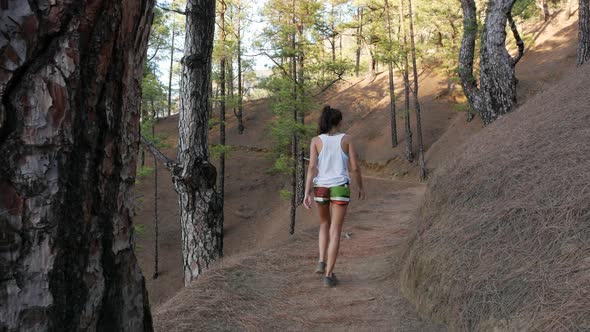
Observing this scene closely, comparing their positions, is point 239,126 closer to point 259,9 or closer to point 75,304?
point 259,9

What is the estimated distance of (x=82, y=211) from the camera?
1.57 m

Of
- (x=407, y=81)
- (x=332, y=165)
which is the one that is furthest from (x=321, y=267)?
(x=407, y=81)

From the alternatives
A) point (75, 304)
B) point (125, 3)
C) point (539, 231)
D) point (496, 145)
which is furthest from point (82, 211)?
point (496, 145)

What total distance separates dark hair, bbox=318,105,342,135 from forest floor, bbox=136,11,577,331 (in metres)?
1.77

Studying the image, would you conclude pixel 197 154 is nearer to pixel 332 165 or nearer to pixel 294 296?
pixel 332 165

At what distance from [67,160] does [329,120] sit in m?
3.59

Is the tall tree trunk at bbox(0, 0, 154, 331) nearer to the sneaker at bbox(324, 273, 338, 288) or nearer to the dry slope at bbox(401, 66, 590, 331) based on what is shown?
the dry slope at bbox(401, 66, 590, 331)

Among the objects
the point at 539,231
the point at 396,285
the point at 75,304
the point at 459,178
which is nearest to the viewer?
the point at 75,304

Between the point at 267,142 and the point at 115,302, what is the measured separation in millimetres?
29799

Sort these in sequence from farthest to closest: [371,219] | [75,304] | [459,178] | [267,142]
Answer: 1. [267,142]
2. [371,219]
3. [459,178]
4. [75,304]

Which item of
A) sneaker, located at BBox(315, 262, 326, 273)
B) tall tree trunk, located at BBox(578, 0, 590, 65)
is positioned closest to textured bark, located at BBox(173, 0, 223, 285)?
sneaker, located at BBox(315, 262, 326, 273)

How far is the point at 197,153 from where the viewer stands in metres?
6.02

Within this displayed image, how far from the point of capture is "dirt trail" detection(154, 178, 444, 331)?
3.66 m

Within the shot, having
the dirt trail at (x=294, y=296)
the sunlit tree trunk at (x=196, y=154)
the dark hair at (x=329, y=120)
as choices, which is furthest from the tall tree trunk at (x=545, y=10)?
the dark hair at (x=329, y=120)
